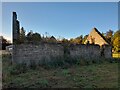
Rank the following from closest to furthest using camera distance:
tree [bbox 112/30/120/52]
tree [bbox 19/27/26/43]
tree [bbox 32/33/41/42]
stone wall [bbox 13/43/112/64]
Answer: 1. stone wall [bbox 13/43/112/64]
2. tree [bbox 19/27/26/43]
3. tree [bbox 32/33/41/42]
4. tree [bbox 112/30/120/52]

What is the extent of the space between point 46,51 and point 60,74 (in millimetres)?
3025

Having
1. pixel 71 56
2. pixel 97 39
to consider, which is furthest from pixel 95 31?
pixel 71 56

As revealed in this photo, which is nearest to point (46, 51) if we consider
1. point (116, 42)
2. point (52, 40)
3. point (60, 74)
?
point (52, 40)

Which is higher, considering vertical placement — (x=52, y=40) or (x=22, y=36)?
(x=22, y=36)

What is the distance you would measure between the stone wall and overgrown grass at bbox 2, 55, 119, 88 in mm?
338

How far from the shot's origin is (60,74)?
27.3 ft

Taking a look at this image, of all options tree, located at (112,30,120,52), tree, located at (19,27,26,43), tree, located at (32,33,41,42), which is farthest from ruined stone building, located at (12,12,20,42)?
tree, located at (112,30,120,52)

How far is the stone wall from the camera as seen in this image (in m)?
10.0

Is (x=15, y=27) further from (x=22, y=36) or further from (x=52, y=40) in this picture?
(x=52, y=40)

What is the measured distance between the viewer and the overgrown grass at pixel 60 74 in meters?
6.30

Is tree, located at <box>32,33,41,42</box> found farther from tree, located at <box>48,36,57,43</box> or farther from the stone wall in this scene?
tree, located at <box>48,36,57,43</box>

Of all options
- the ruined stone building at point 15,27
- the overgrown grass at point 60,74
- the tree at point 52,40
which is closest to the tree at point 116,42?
the overgrown grass at point 60,74

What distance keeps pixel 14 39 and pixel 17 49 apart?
0.59 meters

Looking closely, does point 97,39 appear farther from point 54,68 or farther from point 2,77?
point 2,77
